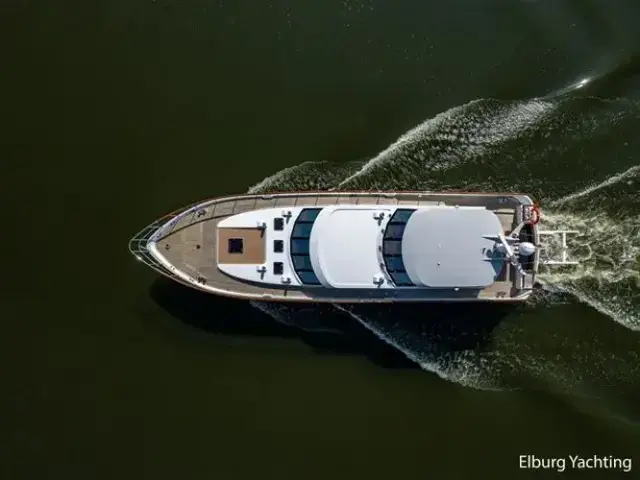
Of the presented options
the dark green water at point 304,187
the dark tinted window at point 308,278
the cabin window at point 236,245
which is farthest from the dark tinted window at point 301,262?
the dark green water at point 304,187

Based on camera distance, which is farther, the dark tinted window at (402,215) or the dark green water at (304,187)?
the dark green water at (304,187)

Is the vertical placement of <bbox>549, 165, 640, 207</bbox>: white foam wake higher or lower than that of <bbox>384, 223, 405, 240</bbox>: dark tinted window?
higher

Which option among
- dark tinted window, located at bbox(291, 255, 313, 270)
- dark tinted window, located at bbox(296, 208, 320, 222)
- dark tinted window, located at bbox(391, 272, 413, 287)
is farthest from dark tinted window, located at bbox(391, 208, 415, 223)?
dark tinted window, located at bbox(291, 255, 313, 270)

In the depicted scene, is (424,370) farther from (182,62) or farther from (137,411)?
(182,62)

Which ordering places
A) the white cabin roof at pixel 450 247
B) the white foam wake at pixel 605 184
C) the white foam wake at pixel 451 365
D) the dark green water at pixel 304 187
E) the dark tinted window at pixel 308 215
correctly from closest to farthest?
the white cabin roof at pixel 450 247 → the dark tinted window at pixel 308 215 → the dark green water at pixel 304 187 → the white foam wake at pixel 451 365 → the white foam wake at pixel 605 184

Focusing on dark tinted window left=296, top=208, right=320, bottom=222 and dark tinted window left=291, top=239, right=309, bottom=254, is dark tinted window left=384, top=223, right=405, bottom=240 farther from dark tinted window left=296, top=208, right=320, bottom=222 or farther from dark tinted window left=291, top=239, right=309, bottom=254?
dark tinted window left=291, top=239, right=309, bottom=254

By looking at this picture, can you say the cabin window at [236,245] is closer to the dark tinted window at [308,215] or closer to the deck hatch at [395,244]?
the dark tinted window at [308,215]
